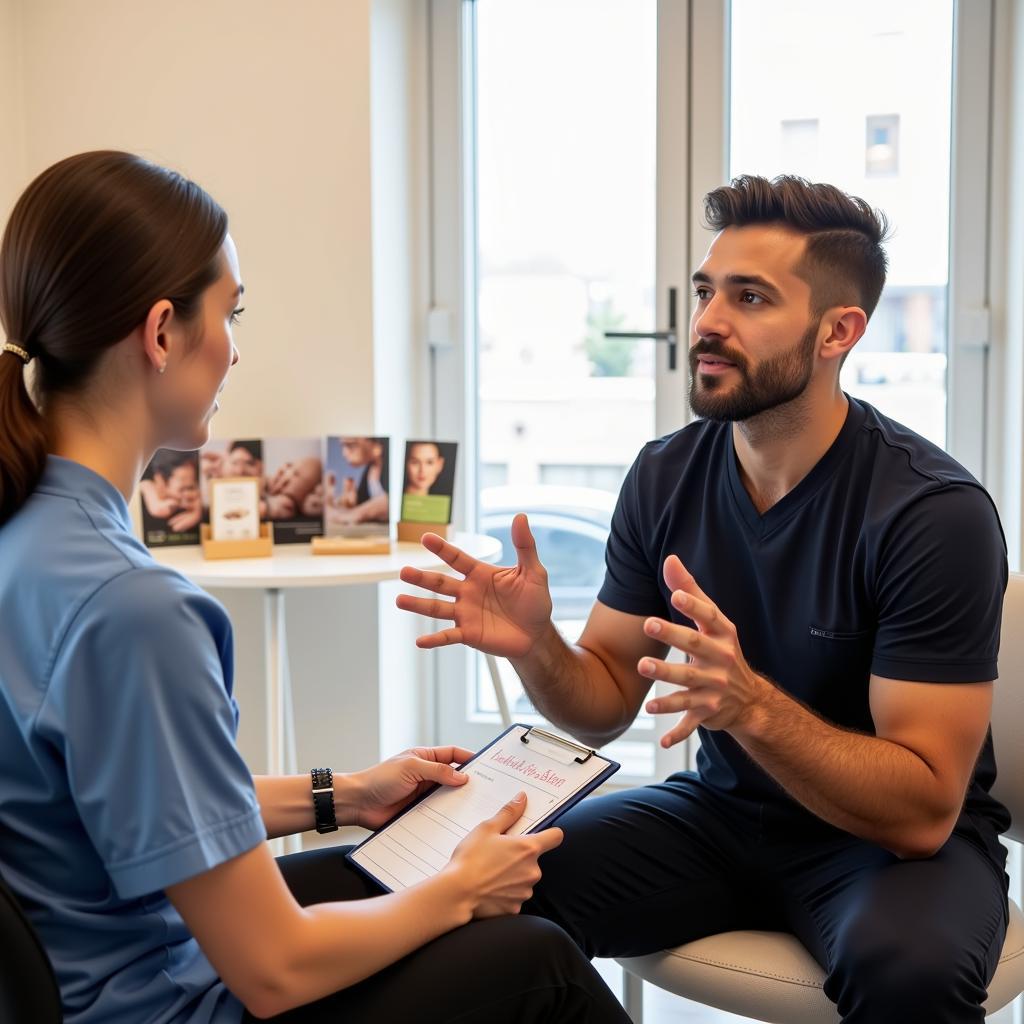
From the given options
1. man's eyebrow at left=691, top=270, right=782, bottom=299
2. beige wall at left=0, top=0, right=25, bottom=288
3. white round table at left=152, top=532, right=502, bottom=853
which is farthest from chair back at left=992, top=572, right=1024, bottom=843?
beige wall at left=0, top=0, right=25, bottom=288

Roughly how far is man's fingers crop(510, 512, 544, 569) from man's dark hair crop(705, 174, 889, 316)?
0.52m

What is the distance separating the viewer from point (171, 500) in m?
2.42

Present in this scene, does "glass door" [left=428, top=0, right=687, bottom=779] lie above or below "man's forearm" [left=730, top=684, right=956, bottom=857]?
above

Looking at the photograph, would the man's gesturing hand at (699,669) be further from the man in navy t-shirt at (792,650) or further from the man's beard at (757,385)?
the man's beard at (757,385)

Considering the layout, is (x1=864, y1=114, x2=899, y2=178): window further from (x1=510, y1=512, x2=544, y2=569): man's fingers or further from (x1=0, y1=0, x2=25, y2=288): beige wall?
(x1=0, y1=0, x2=25, y2=288): beige wall

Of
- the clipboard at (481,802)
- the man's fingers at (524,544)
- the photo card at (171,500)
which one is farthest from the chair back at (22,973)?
the photo card at (171,500)

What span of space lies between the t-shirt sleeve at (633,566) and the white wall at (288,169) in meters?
1.09

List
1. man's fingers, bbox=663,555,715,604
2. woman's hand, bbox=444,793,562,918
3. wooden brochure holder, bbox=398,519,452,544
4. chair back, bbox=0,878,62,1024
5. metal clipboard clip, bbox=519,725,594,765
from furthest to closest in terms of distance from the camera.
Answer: wooden brochure holder, bbox=398,519,452,544
metal clipboard clip, bbox=519,725,594,765
man's fingers, bbox=663,555,715,604
woman's hand, bbox=444,793,562,918
chair back, bbox=0,878,62,1024

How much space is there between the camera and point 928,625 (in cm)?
134

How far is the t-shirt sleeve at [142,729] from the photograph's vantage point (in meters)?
0.85

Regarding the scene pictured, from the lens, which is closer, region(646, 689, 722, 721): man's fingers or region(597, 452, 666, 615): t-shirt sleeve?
region(646, 689, 722, 721): man's fingers

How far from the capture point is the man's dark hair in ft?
5.30

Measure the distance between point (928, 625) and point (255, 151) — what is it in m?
1.96

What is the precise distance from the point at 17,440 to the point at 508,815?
0.60 meters
